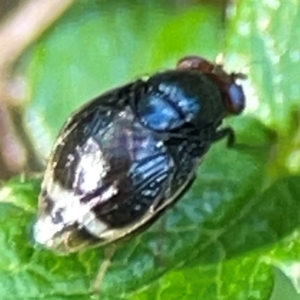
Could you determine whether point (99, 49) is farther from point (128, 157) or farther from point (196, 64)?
point (128, 157)

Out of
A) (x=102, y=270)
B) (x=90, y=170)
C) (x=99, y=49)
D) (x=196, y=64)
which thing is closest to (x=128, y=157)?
(x=90, y=170)

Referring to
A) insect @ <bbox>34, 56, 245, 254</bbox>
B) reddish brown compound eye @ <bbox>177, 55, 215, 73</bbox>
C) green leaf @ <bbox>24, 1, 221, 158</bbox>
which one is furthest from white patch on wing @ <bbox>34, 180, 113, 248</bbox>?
green leaf @ <bbox>24, 1, 221, 158</bbox>

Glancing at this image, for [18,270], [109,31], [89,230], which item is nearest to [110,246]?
[89,230]

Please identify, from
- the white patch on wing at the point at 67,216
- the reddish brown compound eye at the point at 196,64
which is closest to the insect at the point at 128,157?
the white patch on wing at the point at 67,216

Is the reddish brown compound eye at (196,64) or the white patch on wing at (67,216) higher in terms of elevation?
the reddish brown compound eye at (196,64)

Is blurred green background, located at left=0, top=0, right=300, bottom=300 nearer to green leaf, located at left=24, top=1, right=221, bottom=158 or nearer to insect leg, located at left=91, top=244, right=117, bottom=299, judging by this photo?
insect leg, located at left=91, top=244, right=117, bottom=299

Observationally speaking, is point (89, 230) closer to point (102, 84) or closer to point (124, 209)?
point (124, 209)

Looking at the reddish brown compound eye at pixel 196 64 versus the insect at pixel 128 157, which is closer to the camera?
the insect at pixel 128 157

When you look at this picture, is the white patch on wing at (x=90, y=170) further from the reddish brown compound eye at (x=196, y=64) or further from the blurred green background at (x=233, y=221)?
the reddish brown compound eye at (x=196, y=64)
